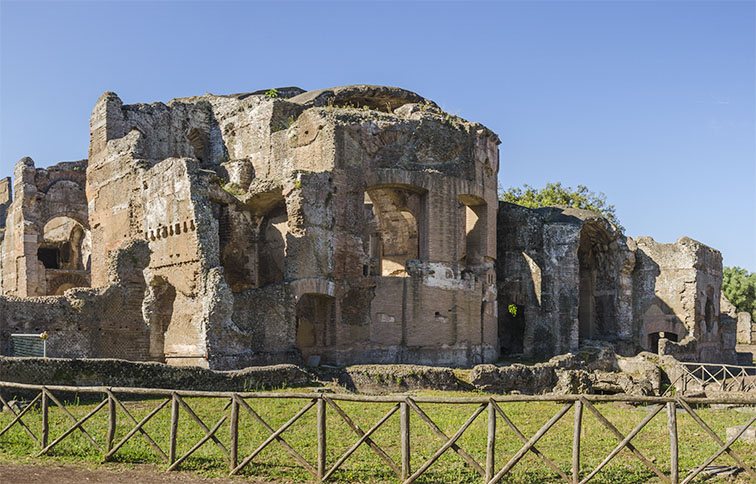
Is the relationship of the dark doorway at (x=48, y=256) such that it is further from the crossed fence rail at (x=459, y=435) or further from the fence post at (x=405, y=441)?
the fence post at (x=405, y=441)

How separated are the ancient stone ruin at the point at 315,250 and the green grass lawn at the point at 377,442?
6.22 m

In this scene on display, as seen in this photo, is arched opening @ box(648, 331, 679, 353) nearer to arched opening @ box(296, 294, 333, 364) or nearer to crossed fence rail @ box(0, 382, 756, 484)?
arched opening @ box(296, 294, 333, 364)

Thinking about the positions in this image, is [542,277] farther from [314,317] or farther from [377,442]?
[377,442]

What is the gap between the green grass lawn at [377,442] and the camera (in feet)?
27.0

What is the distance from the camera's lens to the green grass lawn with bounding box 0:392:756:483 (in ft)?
27.0

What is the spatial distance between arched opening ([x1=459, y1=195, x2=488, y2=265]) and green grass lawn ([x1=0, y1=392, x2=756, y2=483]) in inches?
423

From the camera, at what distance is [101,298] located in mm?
20266

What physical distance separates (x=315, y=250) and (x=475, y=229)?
22.0 ft

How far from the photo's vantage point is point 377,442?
32.7ft

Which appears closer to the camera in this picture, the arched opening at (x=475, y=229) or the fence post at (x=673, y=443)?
the fence post at (x=673, y=443)

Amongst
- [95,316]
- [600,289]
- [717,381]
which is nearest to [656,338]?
[600,289]

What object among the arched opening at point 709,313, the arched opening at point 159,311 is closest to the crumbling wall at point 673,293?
the arched opening at point 709,313

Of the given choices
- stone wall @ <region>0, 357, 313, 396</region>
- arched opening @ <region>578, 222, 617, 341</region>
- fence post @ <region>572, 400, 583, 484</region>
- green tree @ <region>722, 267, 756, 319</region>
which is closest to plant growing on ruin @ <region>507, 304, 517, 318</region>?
arched opening @ <region>578, 222, 617, 341</region>

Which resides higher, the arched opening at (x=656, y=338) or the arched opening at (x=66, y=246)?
the arched opening at (x=66, y=246)
